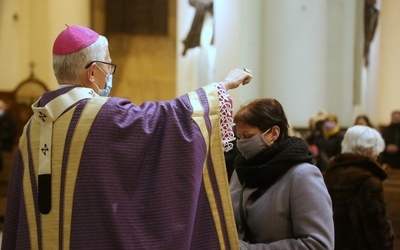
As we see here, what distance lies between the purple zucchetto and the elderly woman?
6.60 ft

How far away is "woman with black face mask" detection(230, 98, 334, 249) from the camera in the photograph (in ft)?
7.70

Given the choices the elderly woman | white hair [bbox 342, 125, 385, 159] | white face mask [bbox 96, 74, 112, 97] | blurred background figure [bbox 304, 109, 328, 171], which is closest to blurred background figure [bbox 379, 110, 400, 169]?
blurred background figure [bbox 304, 109, 328, 171]

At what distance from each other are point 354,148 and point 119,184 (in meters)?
2.22

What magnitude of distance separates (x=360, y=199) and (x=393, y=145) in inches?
214

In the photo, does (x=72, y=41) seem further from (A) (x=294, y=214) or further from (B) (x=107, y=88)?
(A) (x=294, y=214)

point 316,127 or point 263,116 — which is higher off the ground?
point 263,116

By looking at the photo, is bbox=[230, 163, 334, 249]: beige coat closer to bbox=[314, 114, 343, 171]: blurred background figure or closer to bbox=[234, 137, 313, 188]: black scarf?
bbox=[234, 137, 313, 188]: black scarf

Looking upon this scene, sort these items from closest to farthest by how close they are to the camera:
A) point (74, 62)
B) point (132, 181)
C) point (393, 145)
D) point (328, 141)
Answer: point (132, 181) < point (74, 62) < point (328, 141) < point (393, 145)

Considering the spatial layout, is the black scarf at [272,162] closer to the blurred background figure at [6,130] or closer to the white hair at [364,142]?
the white hair at [364,142]

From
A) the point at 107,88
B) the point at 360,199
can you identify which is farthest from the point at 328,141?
the point at 107,88

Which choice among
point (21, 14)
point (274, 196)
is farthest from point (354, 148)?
point (21, 14)

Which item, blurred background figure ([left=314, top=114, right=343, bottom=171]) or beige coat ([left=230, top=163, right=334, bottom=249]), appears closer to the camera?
beige coat ([left=230, top=163, right=334, bottom=249])

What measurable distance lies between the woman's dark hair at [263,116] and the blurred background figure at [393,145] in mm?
6566

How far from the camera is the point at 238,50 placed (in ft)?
26.4
